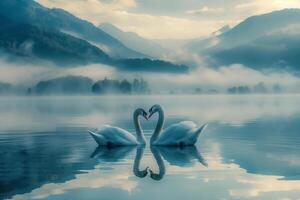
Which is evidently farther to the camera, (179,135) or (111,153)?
(179,135)

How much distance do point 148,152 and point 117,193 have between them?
1052 centimetres

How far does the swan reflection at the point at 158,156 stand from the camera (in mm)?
23039

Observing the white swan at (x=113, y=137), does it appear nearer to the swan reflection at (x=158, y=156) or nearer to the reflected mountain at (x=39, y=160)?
the swan reflection at (x=158, y=156)

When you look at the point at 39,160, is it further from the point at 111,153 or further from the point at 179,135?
the point at 179,135

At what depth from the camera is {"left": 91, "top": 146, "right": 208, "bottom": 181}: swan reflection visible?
23039 millimetres

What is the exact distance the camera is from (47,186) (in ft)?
64.5

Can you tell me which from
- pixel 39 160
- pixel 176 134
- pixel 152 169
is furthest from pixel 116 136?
pixel 152 169

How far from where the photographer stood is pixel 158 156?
27.5 m

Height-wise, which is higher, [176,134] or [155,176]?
[176,134]

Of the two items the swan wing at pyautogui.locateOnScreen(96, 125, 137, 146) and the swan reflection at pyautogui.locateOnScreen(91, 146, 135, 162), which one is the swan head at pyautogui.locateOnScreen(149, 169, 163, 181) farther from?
the swan wing at pyautogui.locateOnScreen(96, 125, 137, 146)

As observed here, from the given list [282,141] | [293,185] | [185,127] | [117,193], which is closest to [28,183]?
[117,193]

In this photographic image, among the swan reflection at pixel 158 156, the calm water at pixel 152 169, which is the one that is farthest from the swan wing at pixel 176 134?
the calm water at pixel 152 169

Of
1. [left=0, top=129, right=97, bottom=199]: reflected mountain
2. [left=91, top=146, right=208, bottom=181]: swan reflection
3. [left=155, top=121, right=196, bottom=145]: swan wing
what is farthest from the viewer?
[left=155, top=121, right=196, bottom=145]: swan wing

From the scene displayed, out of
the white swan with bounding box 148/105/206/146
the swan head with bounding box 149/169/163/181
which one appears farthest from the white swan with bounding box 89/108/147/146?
the swan head with bounding box 149/169/163/181
